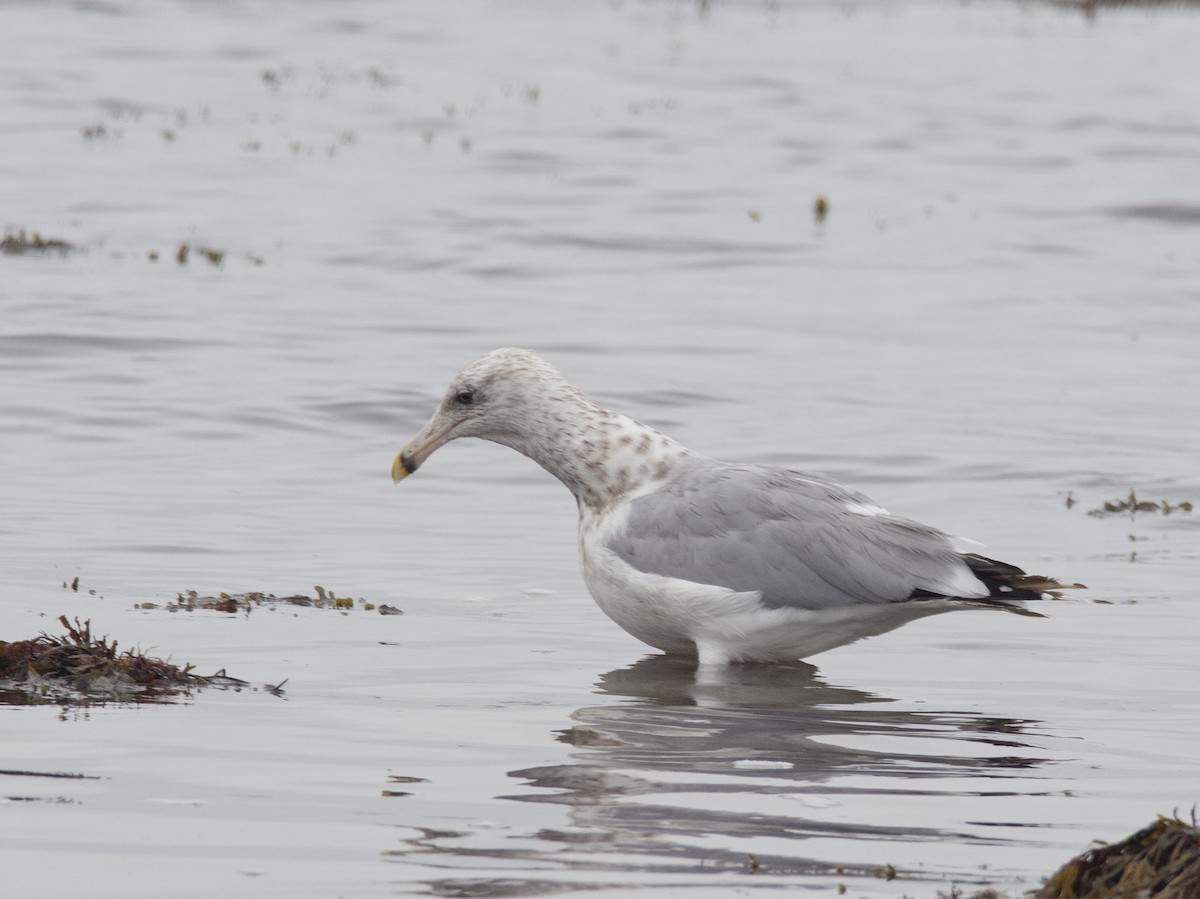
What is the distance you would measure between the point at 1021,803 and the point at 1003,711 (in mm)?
1263

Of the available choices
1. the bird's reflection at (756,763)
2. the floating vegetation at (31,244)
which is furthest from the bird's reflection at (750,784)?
the floating vegetation at (31,244)

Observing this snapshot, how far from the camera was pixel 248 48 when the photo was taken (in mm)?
32344

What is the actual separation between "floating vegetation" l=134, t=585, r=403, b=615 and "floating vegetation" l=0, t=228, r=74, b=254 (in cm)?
984

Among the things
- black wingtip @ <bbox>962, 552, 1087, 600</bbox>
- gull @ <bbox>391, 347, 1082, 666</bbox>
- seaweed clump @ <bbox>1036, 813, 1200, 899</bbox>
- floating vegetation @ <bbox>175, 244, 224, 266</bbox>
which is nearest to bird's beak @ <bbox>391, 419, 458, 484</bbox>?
gull @ <bbox>391, 347, 1082, 666</bbox>

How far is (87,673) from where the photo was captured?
6.29 metres

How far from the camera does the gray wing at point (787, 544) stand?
22.9 ft

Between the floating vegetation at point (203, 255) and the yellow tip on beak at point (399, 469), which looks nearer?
the yellow tip on beak at point (399, 469)

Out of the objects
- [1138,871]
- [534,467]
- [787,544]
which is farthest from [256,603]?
[1138,871]

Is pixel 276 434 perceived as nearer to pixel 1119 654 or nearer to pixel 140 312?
pixel 140 312

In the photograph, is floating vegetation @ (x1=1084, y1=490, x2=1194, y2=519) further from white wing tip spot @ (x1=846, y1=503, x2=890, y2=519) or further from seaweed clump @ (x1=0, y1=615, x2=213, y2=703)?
seaweed clump @ (x1=0, y1=615, x2=213, y2=703)

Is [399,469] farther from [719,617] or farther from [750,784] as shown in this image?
[750,784]

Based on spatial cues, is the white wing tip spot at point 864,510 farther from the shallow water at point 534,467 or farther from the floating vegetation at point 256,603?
the floating vegetation at point 256,603

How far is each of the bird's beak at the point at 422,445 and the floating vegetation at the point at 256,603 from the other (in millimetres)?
550

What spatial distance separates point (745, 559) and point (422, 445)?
5.13 feet
